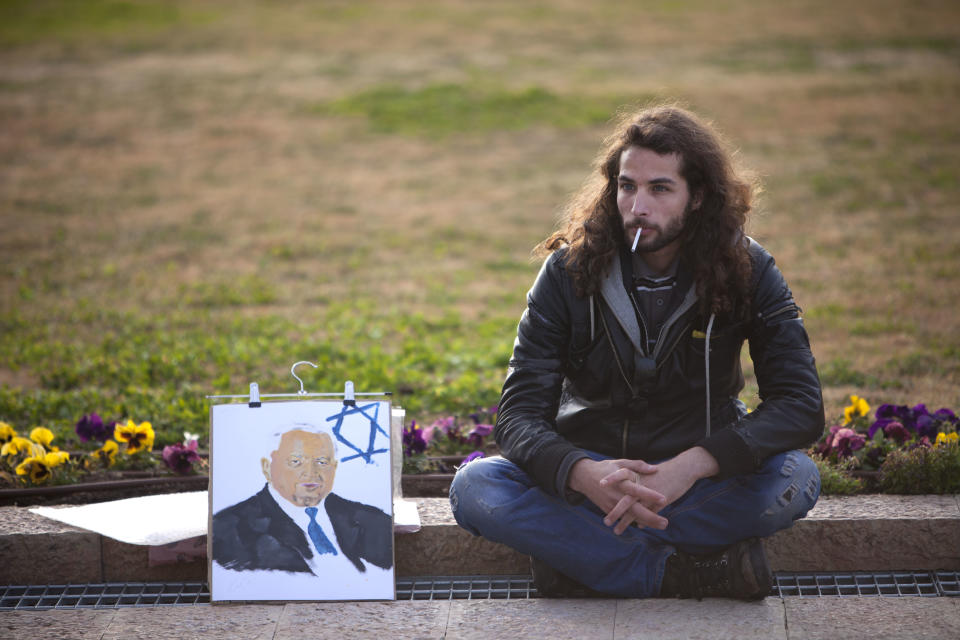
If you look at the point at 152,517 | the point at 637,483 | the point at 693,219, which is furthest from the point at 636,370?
the point at 152,517

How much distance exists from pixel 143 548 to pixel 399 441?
977 millimetres

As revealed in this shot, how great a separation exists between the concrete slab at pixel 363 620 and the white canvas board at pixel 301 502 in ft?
0.18

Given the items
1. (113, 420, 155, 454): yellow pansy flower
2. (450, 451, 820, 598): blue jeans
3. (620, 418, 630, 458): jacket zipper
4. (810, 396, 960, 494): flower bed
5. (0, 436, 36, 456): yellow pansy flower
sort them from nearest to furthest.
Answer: (450, 451, 820, 598): blue jeans < (620, 418, 630, 458): jacket zipper < (810, 396, 960, 494): flower bed < (0, 436, 36, 456): yellow pansy flower < (113, 420, 155, 454): yellow pansy flower

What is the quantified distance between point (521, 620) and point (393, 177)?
33.8 ft

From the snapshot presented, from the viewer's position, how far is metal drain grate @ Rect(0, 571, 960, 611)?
3637mm

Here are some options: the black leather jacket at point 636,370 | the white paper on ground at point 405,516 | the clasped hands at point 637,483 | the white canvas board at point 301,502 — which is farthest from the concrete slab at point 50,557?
the clasped hands at point 637,483

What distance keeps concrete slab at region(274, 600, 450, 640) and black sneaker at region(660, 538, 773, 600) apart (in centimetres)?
74

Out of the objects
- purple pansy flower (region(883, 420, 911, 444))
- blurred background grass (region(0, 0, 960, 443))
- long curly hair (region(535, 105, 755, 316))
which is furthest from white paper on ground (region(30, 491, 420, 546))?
purple pansy flower (region(883, 420, 911, 444))

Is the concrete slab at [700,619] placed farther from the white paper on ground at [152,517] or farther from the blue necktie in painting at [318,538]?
the blue necktie in painting at [318,538]

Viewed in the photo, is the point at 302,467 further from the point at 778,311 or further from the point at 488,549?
the point at 778,311

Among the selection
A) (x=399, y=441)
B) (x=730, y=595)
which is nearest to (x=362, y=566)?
(x=399, y=441)

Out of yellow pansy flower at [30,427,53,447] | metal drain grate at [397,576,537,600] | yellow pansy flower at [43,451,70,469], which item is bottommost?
metal drain grate at [397,576,537,600]

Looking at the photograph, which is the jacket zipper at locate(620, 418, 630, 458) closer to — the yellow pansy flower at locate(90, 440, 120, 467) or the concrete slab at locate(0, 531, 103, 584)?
the concrete slab at locate(0, 531, 103, 584)

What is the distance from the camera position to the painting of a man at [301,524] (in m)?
3.57
